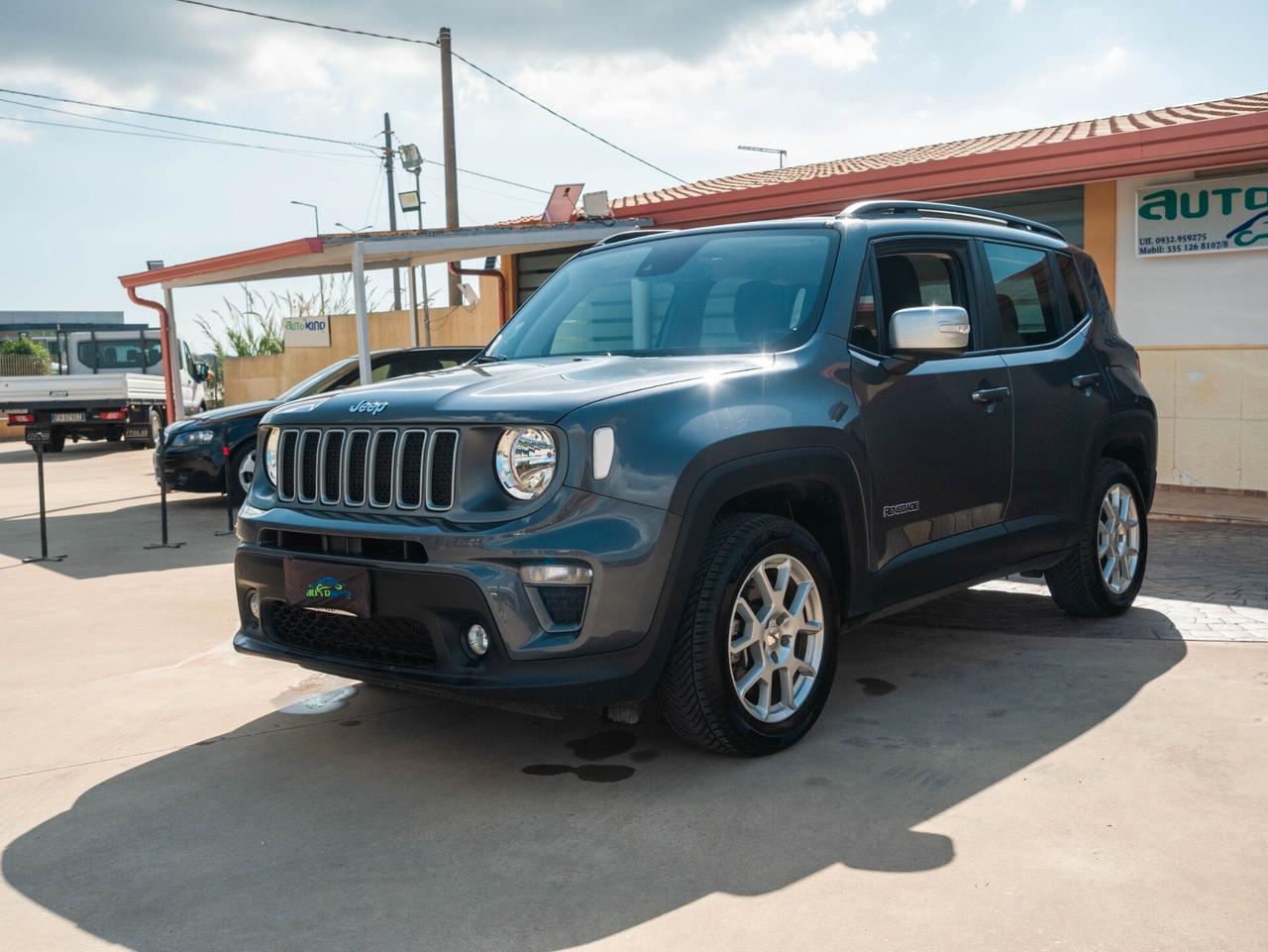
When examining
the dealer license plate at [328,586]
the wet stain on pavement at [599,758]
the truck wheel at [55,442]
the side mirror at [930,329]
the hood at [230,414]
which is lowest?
the wet stain on pavement at [599,758]

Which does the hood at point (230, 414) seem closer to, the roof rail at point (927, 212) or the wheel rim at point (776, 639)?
the roof rail at point (927, 212)

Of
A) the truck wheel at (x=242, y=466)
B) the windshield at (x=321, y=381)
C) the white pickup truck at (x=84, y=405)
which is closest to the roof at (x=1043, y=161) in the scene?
the windshield at (x=321, y=381)

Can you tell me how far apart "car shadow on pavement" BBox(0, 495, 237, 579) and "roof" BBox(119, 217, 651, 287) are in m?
2.67

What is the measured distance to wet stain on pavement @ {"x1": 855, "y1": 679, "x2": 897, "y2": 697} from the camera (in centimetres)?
499

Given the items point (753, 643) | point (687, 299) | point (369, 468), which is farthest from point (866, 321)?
point (369, 468)

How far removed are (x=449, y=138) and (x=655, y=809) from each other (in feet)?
66.3

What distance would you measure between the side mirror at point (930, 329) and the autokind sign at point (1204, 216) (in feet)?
22.6

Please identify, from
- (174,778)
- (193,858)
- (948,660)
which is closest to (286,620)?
(174,778)

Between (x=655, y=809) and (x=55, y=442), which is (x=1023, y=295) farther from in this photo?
(x=55, y=442)

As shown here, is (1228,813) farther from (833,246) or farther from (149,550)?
(149,550)

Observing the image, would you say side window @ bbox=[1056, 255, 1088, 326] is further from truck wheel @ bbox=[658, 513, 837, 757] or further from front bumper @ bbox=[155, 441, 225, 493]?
front bumper @ bbox=[155, 441, 225, 493]

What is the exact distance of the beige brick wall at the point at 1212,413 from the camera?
10.3m

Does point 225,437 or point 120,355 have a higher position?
point 120,355

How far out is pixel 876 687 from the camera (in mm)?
5070
